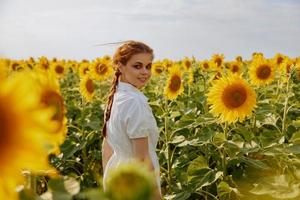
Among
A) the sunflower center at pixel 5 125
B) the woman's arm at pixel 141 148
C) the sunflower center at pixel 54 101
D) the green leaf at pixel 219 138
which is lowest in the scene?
the green leaf at pixel 219 138

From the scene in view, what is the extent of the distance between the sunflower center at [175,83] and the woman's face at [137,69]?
1.86m

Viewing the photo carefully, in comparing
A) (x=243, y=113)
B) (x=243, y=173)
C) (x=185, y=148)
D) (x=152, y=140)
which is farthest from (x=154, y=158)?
(x=185, y=148)

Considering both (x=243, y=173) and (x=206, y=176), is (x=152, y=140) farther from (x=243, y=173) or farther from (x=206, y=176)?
(x=243, y=173)

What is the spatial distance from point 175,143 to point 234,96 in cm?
Result: 115

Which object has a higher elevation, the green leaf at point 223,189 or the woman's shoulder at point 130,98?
the woman's shoulder at point 130,98

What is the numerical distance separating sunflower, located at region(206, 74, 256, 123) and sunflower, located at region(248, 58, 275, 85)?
5.78 feet

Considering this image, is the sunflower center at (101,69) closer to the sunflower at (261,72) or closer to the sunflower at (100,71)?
the sunflower at (100,71)

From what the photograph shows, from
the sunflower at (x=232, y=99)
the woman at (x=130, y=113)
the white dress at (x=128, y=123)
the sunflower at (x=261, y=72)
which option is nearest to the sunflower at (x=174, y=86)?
the sunflower at (x=261, y=72)

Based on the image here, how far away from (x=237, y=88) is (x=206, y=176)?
24.5 inches

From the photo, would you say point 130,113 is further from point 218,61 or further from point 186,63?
point 186,63

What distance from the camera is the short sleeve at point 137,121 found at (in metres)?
2.75

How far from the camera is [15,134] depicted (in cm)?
70

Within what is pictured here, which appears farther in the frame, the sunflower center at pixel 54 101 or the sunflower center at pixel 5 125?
the sunflower center at pixel 54 101

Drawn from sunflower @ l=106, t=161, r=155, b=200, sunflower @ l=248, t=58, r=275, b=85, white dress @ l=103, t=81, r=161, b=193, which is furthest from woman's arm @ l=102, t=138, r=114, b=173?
sunflower @ l=106, t=161, r=155, b=200
